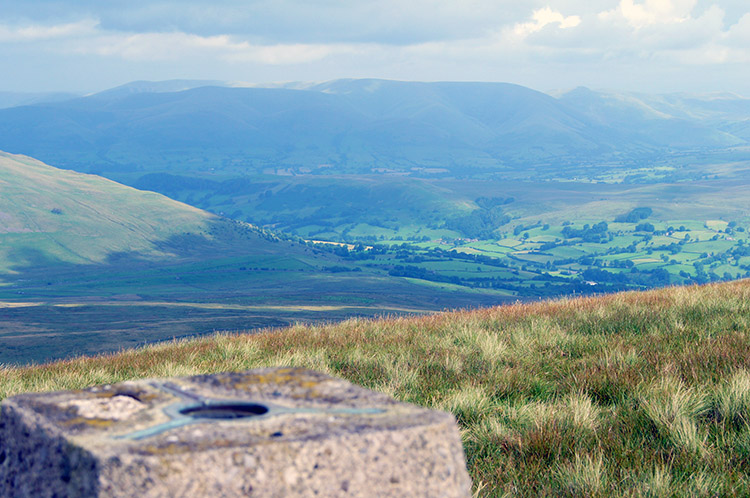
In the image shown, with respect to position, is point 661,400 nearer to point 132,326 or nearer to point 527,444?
point 527,444

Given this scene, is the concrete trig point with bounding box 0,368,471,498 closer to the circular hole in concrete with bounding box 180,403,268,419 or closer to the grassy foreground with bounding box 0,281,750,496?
the circular hole in concrete with bounding box 180,403,268,419

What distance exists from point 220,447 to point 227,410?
0.55 m

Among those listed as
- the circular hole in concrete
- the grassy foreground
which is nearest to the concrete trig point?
the circular hole in concrete

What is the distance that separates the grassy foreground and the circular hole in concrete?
1676 millimetres

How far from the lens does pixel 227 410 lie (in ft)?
8.63

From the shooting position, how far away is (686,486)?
3859 mm

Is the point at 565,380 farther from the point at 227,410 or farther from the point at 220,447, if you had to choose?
the point at 220,447

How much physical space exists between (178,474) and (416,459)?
819 mm

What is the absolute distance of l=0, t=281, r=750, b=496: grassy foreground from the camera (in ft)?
13.9

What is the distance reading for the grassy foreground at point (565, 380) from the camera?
4.22 meters

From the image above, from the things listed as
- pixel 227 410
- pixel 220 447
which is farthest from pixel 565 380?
pixel 220 447

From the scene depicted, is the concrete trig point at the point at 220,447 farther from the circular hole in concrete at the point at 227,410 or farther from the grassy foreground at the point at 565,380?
the grassy foreground at the point at 565,380

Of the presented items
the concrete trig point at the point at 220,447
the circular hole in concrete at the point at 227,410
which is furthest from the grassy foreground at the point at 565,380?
the circular hole in concrete at the point at 227,410

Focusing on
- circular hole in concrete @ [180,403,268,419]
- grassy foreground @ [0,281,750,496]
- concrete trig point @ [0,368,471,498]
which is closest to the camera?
concrete trig point @ [0,368,471,498]
